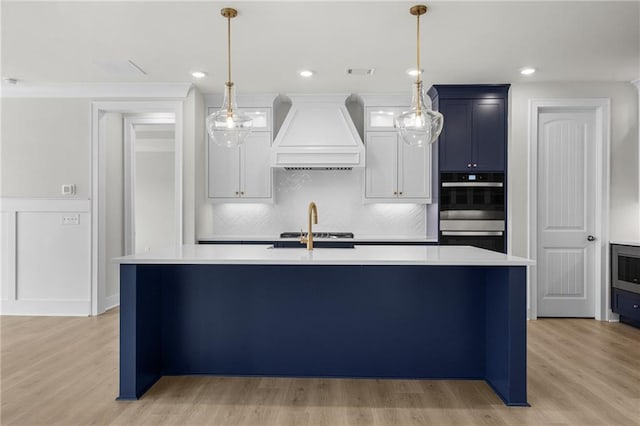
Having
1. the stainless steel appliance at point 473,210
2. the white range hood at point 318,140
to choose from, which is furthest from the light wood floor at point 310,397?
the white range hood at point 318,140

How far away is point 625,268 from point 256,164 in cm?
418

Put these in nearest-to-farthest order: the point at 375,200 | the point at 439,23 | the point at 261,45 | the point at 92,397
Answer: the point at 92,397
the point at 439,23
the point at 261,45
the point at 375,200

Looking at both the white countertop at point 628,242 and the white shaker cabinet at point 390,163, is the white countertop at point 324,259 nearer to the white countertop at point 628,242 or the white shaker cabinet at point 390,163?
the white shaker cabinet at point 390,163

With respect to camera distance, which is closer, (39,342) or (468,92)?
Answer: (39,342)

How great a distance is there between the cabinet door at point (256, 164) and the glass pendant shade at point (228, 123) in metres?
2.01

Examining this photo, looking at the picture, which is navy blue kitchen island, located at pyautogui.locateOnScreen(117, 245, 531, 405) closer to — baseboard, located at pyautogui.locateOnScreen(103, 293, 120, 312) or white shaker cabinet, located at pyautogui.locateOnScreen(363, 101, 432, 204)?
white shaker cabinet, located at pyautogui.locateOnScreen(363, 101, 432, 204)

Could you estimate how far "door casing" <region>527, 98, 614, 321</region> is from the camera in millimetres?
4738

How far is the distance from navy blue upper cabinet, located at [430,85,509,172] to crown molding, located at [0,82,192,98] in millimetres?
2955

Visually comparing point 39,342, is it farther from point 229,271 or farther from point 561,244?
point 561,244

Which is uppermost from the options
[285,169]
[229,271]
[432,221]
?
[285,169]

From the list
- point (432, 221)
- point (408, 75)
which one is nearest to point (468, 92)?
point (408, 75)

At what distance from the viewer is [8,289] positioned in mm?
4922

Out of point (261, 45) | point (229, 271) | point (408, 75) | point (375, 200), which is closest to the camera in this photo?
point (229, 271)

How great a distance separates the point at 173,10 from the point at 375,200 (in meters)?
2.98
